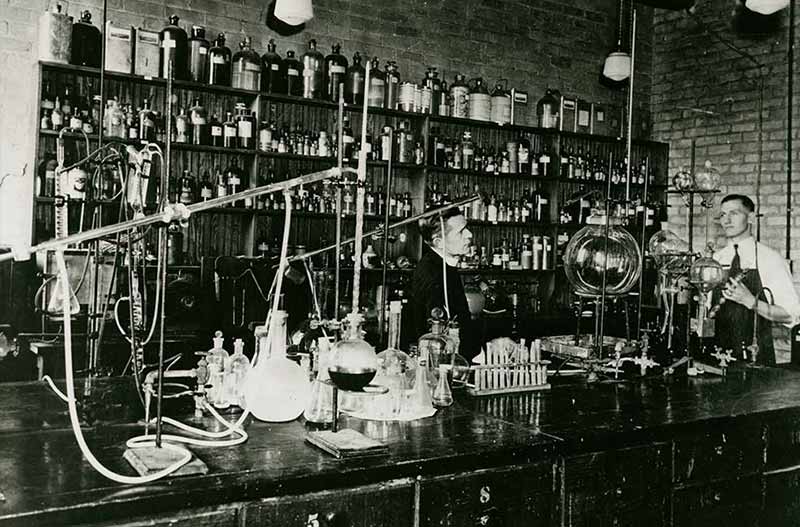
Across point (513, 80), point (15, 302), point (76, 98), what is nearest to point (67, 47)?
point (76, 98)

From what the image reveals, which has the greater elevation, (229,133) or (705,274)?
(229,133)

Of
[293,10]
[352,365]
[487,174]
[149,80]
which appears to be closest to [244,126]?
[149,80]

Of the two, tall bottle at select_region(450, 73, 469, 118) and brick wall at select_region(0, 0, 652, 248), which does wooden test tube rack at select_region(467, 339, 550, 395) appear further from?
tall bottle at select_region(450, 73, 469, 118)

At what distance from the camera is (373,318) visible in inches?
216

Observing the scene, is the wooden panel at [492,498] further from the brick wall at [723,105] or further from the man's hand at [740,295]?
the brick wall at [723,105]

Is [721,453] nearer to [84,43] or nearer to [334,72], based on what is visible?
[334,72]

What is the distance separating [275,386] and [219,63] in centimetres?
352

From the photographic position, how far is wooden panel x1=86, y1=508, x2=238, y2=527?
1626 mm

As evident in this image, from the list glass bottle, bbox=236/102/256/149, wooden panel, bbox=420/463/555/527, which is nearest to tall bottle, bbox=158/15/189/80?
glass bottle, bbox=236/102/256/149

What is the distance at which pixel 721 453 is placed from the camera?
265 centimetres

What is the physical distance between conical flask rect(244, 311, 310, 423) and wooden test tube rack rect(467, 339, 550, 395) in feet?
2.43

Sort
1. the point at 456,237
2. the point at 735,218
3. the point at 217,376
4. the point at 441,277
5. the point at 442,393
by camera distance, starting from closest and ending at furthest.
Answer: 1. the point at 217,376
2. the point at 442,393
3. the point at 441,277
4. the point at 456,237
5. the point at 735,218

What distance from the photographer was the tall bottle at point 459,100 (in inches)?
248

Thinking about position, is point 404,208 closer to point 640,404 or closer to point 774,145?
point 774,145
